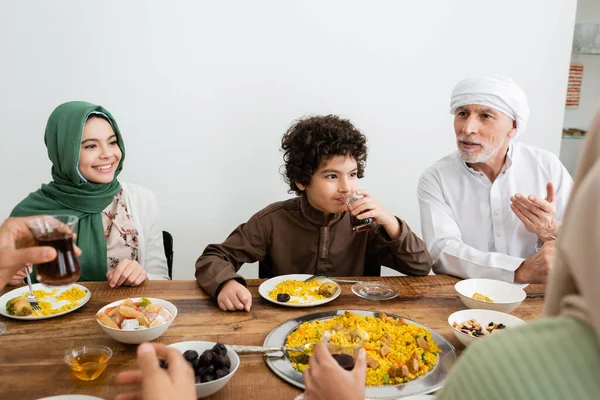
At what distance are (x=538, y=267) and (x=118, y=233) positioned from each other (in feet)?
6.76

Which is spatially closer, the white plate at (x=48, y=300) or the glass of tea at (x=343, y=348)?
the glass of tea at (x=343, y=348)

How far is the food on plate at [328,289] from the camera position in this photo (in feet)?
6.30

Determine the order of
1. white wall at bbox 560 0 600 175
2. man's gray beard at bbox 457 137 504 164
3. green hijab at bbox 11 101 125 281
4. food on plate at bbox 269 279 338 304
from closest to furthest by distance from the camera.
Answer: food on plate at bbox 269 279 338 304 < green hijab at bbox 11 101 125 281 < man's gray beard at bbox 457 137 504 164 < white wall at bbox 560 0 600 175

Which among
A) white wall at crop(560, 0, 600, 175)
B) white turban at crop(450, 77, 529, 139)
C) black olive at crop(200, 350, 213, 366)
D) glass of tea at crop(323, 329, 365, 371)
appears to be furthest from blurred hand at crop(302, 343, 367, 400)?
white wall at crop(560, 0, 600, 175)

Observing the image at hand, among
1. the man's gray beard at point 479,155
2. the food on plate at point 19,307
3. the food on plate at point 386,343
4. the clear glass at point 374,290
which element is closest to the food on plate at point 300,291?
the clear glass at point 374,290

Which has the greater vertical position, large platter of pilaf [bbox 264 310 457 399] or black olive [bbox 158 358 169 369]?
black olive [bbox 158 358 169 369]

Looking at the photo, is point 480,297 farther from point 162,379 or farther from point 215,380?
point 162,379

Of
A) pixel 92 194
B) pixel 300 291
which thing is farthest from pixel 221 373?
pixel 92 194

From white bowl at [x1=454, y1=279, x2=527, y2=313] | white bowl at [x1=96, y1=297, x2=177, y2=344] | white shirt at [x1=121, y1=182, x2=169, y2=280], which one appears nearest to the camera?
white bowl at [x1=96, y1=297, x2=177, y2=344]

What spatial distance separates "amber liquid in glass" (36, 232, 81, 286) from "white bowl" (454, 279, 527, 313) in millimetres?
1363

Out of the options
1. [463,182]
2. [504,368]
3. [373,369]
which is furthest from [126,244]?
[504,368]

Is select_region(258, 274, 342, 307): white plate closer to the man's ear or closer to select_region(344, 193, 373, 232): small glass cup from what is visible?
select_region(344, 193, 373, 232): small glass cup

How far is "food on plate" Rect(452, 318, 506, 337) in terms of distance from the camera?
153 cm

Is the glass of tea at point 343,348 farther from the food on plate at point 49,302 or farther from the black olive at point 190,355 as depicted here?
the food on plate at point 49,302
